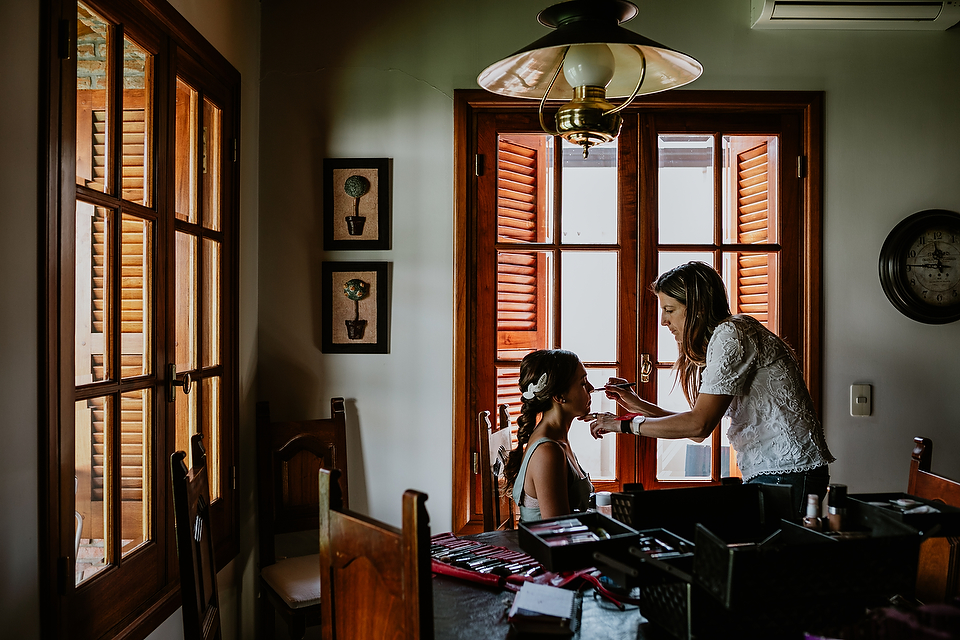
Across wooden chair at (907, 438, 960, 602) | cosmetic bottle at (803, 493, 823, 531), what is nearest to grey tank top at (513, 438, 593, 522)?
cosmetic bottle at (803, 493, 823, 531)

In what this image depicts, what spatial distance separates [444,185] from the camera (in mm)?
3021

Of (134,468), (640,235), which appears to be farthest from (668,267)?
(134,468)

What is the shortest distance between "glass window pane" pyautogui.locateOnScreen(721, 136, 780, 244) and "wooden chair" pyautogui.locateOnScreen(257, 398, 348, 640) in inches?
74.4

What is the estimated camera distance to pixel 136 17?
1982mm

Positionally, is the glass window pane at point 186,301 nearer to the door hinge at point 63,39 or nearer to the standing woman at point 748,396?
the door hinge at point 63,39

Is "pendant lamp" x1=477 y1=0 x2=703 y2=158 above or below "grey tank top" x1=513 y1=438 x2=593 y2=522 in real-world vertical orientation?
above

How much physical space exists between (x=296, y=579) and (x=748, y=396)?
176 centimetres

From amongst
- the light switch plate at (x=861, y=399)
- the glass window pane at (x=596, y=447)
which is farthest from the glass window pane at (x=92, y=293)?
the light switch plate at (x=861, y=399)

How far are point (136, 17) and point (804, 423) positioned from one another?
2.37 meters

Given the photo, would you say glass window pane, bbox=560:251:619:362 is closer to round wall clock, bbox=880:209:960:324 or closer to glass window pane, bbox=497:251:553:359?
glass window pane, bbox=497:251:553:359

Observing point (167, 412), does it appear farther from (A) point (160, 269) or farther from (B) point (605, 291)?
(B) point (605, 291)

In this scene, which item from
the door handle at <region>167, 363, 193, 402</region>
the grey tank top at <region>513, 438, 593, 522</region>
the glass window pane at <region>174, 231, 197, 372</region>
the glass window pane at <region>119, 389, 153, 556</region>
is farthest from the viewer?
the glass window pane at <region>174, 231, 197, 372</region>

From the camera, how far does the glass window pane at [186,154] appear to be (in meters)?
2.32

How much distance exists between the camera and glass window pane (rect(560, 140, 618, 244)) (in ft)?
9.99
